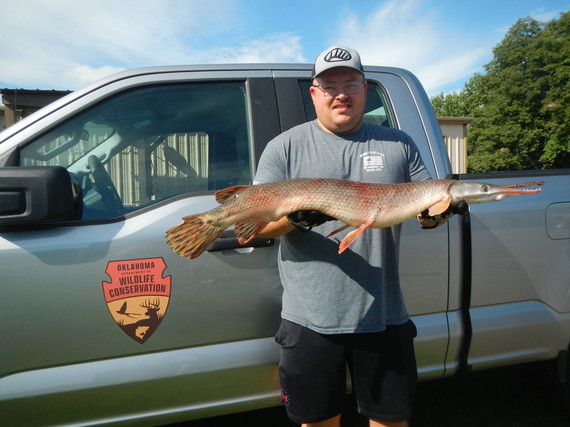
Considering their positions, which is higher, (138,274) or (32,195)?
(32,195)

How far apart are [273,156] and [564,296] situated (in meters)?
2.12

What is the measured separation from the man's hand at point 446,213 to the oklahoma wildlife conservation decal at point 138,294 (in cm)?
130

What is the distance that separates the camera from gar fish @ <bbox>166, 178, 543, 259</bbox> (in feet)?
5.39

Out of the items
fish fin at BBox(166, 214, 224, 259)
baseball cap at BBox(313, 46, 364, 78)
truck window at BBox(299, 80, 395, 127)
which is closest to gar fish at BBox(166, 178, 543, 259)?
fish fin at BBox(166, 214, 224, 259)

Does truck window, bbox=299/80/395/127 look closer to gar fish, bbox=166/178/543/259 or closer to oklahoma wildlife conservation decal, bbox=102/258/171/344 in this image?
gar fish, bbox=166/178/543/259

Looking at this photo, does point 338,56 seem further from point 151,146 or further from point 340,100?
point 151,146

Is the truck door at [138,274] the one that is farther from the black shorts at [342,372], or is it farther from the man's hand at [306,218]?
the man's hand at [306,218]

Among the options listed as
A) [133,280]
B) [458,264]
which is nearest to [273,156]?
[133,280]

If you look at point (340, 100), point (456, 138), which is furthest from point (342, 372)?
point (456, 138)

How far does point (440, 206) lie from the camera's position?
1.71m

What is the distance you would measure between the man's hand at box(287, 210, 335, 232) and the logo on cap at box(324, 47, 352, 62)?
30.9 inches

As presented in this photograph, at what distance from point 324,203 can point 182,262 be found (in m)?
0.84

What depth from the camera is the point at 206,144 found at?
92.7 inches

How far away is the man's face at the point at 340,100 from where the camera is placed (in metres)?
1.88
